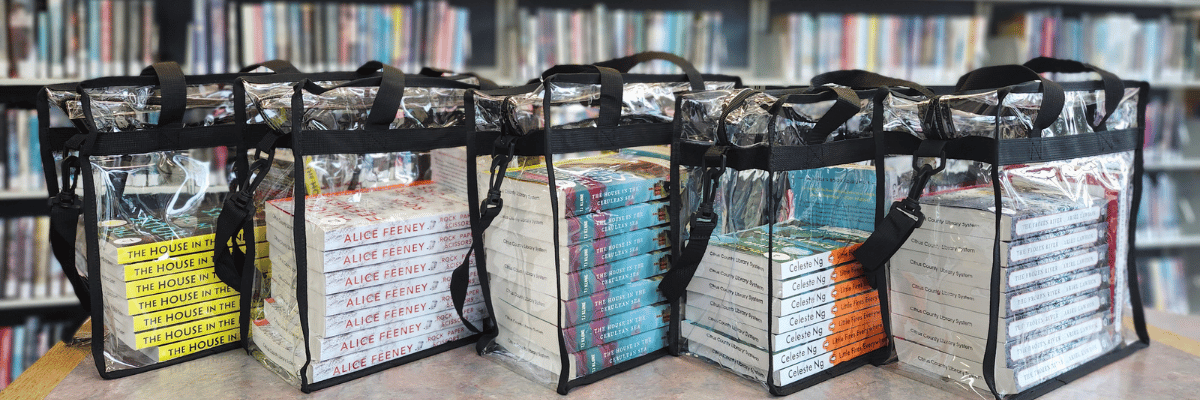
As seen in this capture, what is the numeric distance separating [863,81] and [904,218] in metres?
0.22

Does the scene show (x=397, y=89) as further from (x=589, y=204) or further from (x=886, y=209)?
(x=886, y=209)

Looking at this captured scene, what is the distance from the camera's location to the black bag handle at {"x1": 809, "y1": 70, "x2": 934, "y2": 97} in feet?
3.22

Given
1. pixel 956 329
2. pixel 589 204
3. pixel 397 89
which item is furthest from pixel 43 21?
pixel 956 329

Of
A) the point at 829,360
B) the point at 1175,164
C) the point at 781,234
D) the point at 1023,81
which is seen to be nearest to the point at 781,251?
the point at 781,234

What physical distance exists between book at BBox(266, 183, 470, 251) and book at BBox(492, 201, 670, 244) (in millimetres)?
79

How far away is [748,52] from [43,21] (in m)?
2.25

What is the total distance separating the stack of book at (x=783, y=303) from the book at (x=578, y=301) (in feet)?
0.21

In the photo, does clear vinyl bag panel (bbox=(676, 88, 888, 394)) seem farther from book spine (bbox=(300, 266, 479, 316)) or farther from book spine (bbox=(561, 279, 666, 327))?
book spine (bbox=(300, 266, 479, 316))

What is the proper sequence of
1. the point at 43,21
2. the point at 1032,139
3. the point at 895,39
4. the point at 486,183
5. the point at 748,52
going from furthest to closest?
the point at 748,52 → the point at 895,39 → the point at 43,21 → the point at 486,183 → the point at 1032,139

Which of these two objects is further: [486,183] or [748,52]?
[748,52]

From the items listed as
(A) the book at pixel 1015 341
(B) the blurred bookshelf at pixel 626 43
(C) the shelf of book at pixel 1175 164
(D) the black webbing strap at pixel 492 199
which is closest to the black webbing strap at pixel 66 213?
(D) the black webbing strap at pixel 492 199

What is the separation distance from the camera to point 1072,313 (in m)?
0.97

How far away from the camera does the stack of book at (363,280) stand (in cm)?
93

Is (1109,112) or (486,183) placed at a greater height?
(1109,112)
